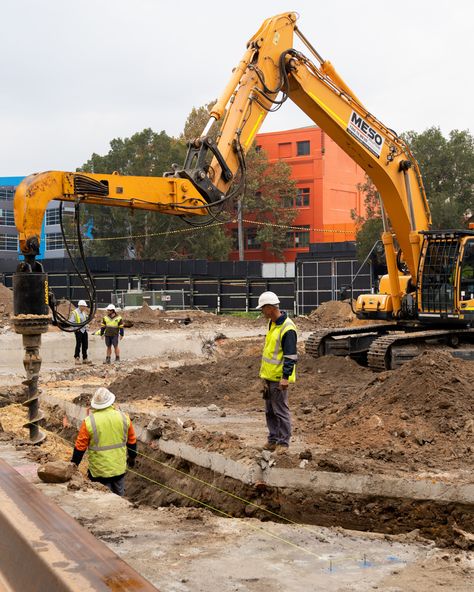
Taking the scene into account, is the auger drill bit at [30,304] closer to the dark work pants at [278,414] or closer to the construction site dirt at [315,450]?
the construction site dirt at [315,450]

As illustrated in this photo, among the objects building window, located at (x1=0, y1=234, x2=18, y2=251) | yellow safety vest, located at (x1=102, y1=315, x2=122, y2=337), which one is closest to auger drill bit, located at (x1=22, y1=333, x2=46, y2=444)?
yellow safety vest, located at (x1=102, y1=315, x2=122, y2=337)

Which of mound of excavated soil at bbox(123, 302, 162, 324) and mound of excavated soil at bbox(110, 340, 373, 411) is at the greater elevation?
mound of excavated soil at bbox(123, 302, 162, 324)

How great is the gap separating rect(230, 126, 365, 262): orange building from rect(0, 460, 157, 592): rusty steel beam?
165ft

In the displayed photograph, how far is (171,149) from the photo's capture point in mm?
51719

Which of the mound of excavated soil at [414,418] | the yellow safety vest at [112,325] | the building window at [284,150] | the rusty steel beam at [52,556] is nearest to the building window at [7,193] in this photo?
the building window at [284,150]

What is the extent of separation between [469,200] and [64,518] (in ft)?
115

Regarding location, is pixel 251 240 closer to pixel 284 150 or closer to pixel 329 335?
pixel 284 150

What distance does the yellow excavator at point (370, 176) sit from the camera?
11602 mm

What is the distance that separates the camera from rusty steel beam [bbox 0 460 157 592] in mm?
4445

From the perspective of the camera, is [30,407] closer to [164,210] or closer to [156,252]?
[164,210]

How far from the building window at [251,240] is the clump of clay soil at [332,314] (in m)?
Answer: 21.4

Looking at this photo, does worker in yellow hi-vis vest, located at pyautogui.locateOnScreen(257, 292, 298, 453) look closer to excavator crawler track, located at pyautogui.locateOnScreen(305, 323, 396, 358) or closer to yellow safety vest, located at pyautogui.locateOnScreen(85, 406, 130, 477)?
yellow safety vest, located at pyautogui.locateOnScreen(85, 406, 130, 477)

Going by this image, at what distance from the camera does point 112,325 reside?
66.1 ft

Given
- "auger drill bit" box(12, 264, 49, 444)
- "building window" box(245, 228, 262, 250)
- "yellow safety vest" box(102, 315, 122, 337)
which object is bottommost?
"yellow safety vest" box(102, 315, 122, 337)
